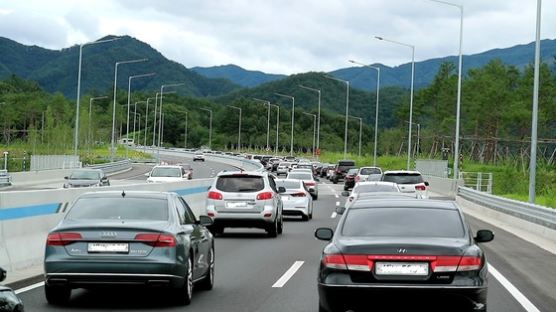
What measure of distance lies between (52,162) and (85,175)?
29.7 m

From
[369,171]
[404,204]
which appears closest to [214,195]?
[404,204]

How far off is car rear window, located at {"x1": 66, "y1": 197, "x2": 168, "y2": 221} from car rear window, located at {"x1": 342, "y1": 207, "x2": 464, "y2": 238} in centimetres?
291

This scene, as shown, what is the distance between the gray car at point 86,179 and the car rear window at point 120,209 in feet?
117

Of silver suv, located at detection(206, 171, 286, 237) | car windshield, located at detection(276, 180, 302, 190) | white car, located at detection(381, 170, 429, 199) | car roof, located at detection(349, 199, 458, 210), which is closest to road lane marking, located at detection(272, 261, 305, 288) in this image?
car roof, located at detection(349, 199, 458, 210)

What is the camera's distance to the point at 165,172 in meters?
48.2

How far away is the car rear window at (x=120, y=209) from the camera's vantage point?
12.9 m

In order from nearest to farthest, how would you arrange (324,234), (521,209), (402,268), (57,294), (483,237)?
(402,268) → (483,237) → (324,234) → (57,294) → (521,209)

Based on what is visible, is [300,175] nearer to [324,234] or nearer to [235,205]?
[235,205]

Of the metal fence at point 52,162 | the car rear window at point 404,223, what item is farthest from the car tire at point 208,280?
the metal fence at point 52,162

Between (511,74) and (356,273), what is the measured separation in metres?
115

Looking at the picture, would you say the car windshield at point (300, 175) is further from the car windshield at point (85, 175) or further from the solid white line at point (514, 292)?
the solid white line at point (514, 292)

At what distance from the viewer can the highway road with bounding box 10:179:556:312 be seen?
512 inches

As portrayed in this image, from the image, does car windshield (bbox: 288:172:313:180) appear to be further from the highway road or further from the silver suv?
the highway road

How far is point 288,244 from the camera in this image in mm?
23969
